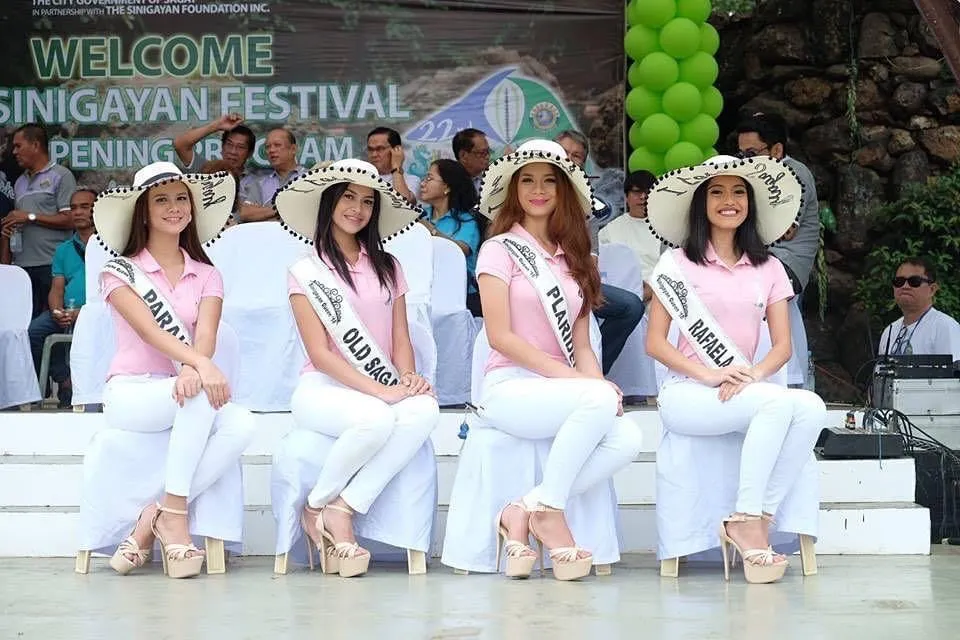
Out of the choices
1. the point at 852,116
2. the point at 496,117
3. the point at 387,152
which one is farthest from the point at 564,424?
the point at 852,116

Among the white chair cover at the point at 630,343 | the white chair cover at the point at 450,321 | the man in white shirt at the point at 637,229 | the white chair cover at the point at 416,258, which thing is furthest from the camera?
the man in white shirt at the point at 637,229

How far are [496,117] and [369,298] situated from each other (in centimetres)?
442

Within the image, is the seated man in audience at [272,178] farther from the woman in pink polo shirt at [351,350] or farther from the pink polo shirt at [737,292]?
the pink polo shirt at [737,292]

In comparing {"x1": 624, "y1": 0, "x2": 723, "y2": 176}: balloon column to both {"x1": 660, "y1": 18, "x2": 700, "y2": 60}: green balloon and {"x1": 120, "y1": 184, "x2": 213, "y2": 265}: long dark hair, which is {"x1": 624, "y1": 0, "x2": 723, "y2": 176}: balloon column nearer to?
{"x1": 660, "y1": 18, "x2": 700, "y2": 60}: green balloon

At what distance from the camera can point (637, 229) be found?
724cm

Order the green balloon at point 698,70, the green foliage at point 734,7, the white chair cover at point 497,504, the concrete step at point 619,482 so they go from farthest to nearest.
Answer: the green foliage at point 734,7 < the green balloon at point 698,70 < the concrete step at point 619,482 < the white chair cover at point 497,504

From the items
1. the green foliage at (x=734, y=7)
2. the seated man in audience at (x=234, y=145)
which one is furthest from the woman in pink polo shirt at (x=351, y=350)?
the green foliage at (x=734, y=7)

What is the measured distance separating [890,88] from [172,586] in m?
6.65

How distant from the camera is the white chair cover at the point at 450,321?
6402 mm

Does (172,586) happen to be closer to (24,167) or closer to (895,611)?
(895,611)

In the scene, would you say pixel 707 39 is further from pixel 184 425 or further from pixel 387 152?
pixel 184 425

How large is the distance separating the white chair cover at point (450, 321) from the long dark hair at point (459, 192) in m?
0.57

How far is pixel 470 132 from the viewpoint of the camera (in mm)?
7785

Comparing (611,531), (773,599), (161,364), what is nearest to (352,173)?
(161,364)
